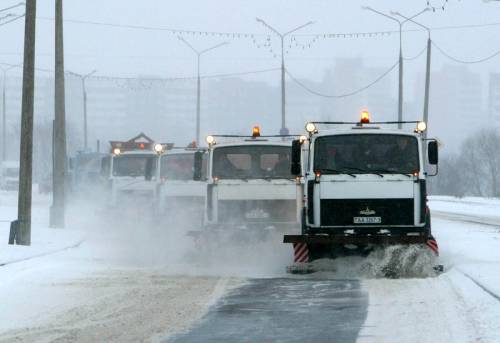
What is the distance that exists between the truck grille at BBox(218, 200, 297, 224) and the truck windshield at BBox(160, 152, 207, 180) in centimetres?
489

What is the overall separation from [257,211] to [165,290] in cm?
507

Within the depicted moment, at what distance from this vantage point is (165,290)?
1400 cm

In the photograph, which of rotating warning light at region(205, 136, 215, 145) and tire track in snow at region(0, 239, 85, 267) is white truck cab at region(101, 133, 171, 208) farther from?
rotating warning light at region(205, 136, 215, 145)

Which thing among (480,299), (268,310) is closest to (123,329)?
(268,310)

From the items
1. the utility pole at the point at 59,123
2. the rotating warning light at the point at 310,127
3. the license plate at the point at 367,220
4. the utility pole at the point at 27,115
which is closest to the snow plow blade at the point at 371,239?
the license plate at the point at 367,220

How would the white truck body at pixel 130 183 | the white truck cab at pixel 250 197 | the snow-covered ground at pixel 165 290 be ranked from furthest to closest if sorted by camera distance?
the white truck body at pixel 130 183
the white truck cab at pixel 250 197
the snow-covered ground at pixel 165 290

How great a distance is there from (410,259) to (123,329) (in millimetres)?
6172

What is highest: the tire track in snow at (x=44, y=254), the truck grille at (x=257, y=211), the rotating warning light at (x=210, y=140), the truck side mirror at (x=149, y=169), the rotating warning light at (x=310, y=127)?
the rotating warning light at (x=310, y=127)

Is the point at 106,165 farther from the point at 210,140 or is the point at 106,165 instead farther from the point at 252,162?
the point at 252,162

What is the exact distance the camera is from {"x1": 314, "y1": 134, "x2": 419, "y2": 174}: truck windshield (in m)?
15.9

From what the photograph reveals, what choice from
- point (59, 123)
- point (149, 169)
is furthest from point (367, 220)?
point (59, 123)

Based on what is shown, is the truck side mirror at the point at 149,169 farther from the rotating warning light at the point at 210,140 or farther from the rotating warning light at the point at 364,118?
the rotating warning light at the point at 364,118

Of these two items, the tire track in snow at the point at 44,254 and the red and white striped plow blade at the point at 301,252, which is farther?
the tire track in snow at the point at 44,254

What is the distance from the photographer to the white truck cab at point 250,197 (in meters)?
18.8
